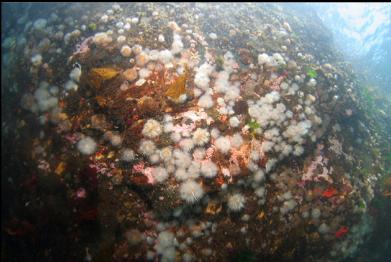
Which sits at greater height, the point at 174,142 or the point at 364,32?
the point at 174,142

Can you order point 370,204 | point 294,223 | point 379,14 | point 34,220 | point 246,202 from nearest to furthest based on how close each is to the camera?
point 34,220
point 246,202
point 294,223
point 370,204
point 379,14

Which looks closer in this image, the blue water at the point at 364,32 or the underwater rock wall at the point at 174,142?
the underwater rock wall at the point at 174,142

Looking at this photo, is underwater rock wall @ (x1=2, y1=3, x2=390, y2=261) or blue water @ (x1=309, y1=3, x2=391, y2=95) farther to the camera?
blue water @ (x1=309, y1=3, x2=391, y2=95)

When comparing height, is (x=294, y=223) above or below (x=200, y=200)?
below

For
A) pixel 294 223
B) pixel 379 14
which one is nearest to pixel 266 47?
pixel 294 223

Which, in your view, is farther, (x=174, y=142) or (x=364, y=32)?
(x=364, y=32)

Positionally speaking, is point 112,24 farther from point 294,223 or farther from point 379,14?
point 379,14

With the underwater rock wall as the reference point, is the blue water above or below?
below

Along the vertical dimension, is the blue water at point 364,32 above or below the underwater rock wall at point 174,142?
below
